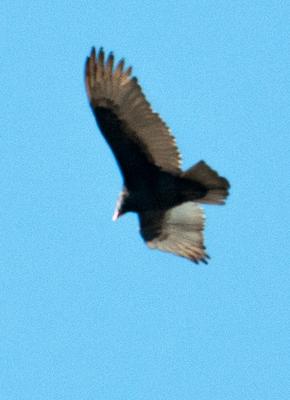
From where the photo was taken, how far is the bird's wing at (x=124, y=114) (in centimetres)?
1914

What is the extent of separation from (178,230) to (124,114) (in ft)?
6.22

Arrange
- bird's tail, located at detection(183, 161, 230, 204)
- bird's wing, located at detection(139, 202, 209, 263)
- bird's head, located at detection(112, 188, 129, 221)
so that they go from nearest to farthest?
bird's tail, located at detection(183, 161, 230, 204), bird's head, located at detection(112, 188, 129, 221), bird's wing, located at detection(139, 202, 209, 263)

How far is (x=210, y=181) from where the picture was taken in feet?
63.2

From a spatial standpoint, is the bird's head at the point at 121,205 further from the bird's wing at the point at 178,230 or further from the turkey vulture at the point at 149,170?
the bird's wing at the point at 178,230

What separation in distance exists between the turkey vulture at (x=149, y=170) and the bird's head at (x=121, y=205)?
0.04ft

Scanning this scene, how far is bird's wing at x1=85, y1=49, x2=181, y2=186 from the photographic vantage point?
19141 mm

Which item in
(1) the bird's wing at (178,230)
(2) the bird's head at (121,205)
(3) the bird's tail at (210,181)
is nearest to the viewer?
(3) the bird's tail at (210,181)

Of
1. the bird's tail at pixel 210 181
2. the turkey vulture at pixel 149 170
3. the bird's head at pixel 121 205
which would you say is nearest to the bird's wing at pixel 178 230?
the turkey vulture at pixel 149 170

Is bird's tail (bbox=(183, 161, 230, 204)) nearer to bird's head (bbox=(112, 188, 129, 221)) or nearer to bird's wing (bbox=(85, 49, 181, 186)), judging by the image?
bird's wing (bbox=(85, 49, 181, 186))

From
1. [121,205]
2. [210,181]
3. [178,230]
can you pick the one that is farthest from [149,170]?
[178,230]

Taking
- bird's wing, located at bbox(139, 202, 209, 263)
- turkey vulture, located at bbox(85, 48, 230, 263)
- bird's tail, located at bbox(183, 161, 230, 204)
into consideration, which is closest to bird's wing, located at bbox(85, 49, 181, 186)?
turkey vulture, located at bbox(85, 48, 230, 263)

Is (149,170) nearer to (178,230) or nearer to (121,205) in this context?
(121,205)

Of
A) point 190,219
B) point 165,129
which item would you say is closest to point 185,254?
point 190,219

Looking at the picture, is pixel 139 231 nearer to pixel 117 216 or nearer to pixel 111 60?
pixel 117 216
